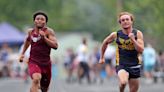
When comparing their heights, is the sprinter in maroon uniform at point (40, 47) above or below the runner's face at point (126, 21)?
below

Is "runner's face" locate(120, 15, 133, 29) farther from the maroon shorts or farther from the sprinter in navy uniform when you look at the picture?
the maroon shorts

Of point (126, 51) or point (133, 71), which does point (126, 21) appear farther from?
point (133, 71)

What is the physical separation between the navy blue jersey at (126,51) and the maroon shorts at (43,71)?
139 cm

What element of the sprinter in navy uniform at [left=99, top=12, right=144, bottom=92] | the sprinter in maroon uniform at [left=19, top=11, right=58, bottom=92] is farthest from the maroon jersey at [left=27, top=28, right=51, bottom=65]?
the sprinter in navy uniform at [left=99, top=12, right=144, bottom=92]

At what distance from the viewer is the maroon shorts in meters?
14.0

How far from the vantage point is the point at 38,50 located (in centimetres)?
1404

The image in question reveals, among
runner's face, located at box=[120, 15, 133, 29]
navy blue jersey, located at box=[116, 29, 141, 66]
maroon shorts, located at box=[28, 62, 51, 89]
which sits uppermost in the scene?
runner's face, located at box=[120, 15, 133, 29]

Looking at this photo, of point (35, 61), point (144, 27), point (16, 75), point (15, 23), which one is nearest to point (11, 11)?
point (15, 23)

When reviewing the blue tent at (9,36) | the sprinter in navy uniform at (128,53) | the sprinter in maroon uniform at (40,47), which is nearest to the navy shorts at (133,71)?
the sprinter in navy uniform at (128,53)

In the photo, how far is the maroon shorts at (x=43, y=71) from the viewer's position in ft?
46.0

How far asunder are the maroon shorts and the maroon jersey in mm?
82

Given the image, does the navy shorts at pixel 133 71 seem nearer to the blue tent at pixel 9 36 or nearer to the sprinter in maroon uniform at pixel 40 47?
the sprinter in maroon uniform at pixel 40 47

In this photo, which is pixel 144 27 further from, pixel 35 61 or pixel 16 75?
pixel 35 61

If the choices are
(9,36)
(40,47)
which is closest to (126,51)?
(40,47)
